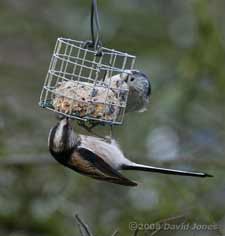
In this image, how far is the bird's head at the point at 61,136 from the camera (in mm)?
4223

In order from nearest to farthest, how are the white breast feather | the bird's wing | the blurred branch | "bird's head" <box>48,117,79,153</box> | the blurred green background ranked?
1. the blurred branch
2. "bird's head" <box>48,117,79,153</box>
3. the bird's wing
4. the white breast feather
5. the blurred green background

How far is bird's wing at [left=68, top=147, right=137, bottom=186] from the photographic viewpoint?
14.3 ft

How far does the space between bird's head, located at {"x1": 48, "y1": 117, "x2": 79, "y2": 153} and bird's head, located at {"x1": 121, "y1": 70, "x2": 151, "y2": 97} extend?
44 centimetres

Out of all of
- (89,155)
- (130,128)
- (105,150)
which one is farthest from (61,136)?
(130,128)

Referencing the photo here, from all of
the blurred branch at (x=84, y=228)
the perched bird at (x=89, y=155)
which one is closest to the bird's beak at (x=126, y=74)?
the perched bird at (x=89, y=155)

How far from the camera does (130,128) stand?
239 inches

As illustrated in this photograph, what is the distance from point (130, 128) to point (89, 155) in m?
1.72

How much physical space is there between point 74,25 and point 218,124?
65.9 inches

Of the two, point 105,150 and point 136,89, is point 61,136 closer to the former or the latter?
point 105,150

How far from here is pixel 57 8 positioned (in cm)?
688

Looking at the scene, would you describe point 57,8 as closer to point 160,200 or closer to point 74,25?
point 74,25

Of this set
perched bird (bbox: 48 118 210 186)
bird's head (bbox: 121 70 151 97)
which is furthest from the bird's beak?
perched bird (bbox: 48 118 210 186)

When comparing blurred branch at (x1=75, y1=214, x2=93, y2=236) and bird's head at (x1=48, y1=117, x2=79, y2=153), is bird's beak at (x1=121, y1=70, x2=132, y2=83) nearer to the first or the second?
bird's head at (x1=48, y1=117, x2=79, y2=153)

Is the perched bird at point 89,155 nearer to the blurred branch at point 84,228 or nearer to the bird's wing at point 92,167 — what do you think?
the bird's wing at point 92,167
